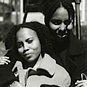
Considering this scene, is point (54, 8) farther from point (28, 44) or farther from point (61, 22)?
point (28, 44)

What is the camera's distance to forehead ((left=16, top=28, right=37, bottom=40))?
2786 millimetres

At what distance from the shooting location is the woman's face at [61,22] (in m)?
A: 2.89

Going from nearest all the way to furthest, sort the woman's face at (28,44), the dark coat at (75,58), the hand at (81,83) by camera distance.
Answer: the hand at (81,83) < the woman's face at (28,44) < the dark coat at (75,58)

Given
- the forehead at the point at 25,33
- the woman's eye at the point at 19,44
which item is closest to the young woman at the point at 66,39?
the forehead at the point at 25,33

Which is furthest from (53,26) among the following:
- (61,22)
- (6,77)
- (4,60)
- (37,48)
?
(6,77)

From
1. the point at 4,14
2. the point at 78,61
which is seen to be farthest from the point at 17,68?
the point at 4,14

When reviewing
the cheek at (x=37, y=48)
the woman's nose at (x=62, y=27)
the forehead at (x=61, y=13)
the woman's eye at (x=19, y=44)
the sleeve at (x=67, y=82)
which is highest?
the forehead at (x=61, y=13)

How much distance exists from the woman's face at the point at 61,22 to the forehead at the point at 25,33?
220 millimetres

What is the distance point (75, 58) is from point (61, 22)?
360 mm

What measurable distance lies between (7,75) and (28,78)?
0.18 meters

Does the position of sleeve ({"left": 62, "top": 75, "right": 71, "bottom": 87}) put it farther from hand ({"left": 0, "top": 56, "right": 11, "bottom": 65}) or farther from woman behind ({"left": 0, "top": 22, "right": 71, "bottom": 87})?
hand ({"left": 0, "top": 56, "right": 11, "bottom": 65})

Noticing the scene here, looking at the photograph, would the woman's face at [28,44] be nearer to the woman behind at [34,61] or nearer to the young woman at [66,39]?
the woman behind at [34,61]

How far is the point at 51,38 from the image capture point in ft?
9.66

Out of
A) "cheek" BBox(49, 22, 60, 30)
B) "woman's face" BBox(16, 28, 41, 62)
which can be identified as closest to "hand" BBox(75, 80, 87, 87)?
"woman's face" BBox(16, 28, 41, 62)
